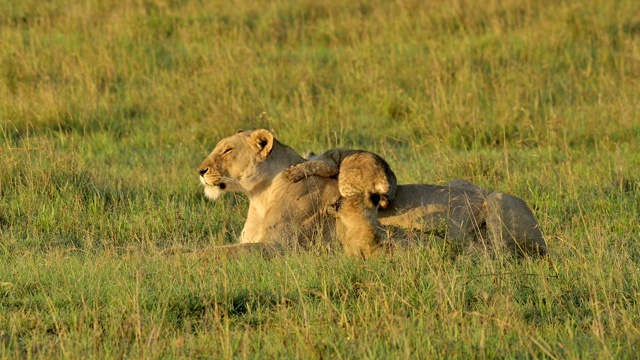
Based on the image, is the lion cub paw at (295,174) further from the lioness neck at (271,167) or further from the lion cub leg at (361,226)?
the lion cub leg at (361,226)

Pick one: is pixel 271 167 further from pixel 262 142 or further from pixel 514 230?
pixel 514 230

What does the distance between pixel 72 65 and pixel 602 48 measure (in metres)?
5.61

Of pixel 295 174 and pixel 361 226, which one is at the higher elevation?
pixel 295 174

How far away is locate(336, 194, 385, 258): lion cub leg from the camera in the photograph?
555 centimetres

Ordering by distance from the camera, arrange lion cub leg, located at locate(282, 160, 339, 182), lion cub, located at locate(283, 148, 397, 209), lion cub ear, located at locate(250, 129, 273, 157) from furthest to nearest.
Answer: lion cub ear, located at locate(250, 129, 273, 157), lion cub leg, located at locate(282, 160, 339, 182), lion cub, located at locate(283, 148, 397, 209)

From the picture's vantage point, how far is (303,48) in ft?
38.3

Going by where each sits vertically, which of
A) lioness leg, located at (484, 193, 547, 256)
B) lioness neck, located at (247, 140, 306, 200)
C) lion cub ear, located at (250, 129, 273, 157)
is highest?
lion cub ear, located at (250, 129, 273, 157)

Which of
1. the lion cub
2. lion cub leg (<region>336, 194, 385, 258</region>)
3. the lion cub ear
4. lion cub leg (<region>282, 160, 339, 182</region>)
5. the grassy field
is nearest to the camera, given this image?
the grassy field

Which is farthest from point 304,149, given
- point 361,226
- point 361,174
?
point 361,226

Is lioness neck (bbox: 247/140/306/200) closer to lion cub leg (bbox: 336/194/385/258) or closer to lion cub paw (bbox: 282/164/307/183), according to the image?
lion cub paw (bbox: 282/164/307/183)

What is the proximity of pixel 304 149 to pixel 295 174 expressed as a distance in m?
2.96

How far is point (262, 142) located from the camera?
624cm

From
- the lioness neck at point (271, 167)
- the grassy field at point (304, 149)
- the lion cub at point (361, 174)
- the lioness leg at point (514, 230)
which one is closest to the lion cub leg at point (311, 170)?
the lion cub at point (361, 174)

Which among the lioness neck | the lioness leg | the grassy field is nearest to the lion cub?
the lioness neck
